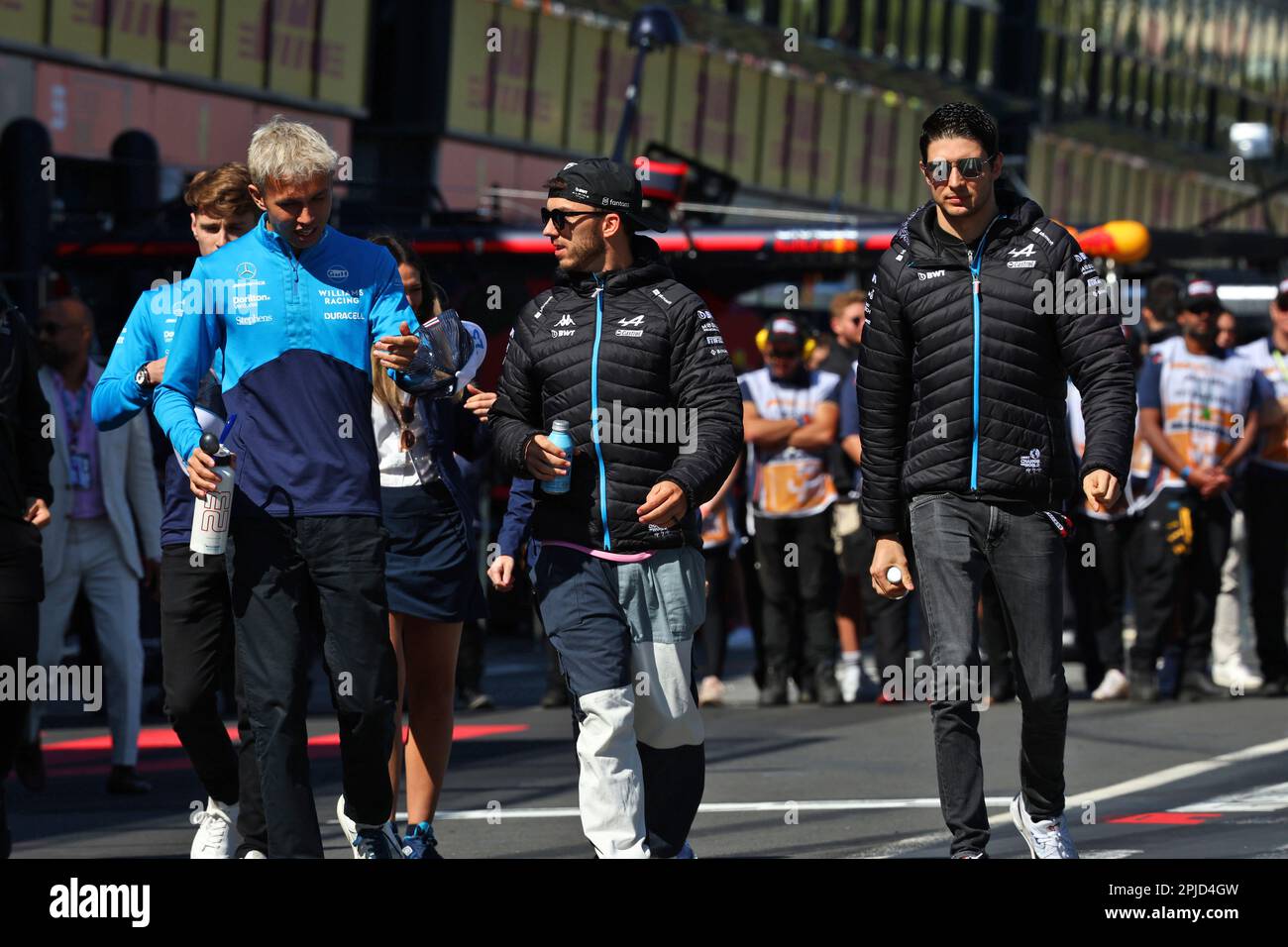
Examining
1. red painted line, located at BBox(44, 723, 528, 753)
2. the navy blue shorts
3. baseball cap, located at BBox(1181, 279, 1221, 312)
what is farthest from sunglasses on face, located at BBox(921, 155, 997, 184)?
baseball cap, located at BBox(1181, 279, 1221, 312)

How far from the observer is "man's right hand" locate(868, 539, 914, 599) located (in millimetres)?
6609

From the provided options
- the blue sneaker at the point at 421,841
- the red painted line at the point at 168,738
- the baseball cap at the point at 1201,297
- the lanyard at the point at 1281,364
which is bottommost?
the red painted line at the point at 168,738

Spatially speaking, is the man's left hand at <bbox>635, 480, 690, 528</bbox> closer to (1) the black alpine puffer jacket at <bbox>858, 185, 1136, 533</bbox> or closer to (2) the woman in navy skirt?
(1) the black alpine puffer jacket at <bbox>858, 185, 1136, 533</bbox>

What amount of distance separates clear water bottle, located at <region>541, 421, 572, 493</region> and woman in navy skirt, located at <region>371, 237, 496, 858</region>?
2.83ft

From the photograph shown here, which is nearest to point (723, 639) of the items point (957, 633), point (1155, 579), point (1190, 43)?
point (1155, 579)

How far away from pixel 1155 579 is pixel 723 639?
2.31 m

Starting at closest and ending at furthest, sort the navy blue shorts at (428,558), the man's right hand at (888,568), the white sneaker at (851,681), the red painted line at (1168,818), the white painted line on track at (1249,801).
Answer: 1. the man's right hand at (888,568)
2. the navy blue shorts at (428,558)
3. the red painted line at (1168,818)
4. the white painted line on track at (1249,801)
5. the white sneaker at (851,681)

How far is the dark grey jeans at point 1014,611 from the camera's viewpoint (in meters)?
6.44

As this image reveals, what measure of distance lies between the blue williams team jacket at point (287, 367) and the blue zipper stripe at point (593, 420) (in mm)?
505

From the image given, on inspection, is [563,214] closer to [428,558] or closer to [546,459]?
[546,459]

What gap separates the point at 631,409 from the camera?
6445 millimetres

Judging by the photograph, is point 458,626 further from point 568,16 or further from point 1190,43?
point 1190,43

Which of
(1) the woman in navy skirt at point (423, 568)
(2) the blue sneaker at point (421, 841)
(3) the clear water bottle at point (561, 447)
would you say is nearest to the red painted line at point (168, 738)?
(1) the woman in navy skirt at point (423, 568)

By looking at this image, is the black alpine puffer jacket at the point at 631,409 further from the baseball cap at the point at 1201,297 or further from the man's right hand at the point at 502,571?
the baseball cap at the point at 1201,297
